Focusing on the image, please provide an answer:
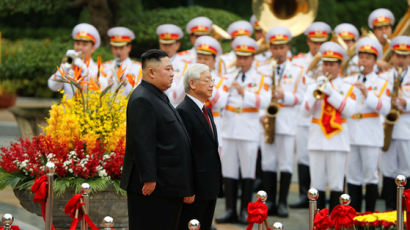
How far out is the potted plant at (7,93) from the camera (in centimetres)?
1672

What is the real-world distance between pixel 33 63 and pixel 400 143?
28.3 ft

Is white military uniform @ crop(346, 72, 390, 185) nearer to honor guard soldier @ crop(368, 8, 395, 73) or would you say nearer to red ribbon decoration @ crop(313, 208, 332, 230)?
honor guard soldier @ crop(368, 8, 395, 73)

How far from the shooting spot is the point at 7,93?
16.8 metres

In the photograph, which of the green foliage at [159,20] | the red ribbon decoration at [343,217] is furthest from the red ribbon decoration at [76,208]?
the green foliage at [159,20]

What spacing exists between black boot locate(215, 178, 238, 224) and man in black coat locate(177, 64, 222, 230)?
294cm

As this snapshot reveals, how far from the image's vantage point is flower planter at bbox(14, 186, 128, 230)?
6211 mm

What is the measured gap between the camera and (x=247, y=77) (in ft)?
30.2

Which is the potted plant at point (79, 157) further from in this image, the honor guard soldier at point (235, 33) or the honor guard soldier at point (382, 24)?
the honor guard soldier at point (382, 24)

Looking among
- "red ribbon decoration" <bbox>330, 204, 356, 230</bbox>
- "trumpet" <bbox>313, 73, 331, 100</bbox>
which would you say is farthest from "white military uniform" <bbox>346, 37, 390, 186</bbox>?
"red ribbon decoration" <bbox>330, 204, 356, 230</bbox>

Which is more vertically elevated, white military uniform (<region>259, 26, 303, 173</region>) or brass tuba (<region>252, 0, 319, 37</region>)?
brass tuba (<region>252, 0, 319, 37</region>)

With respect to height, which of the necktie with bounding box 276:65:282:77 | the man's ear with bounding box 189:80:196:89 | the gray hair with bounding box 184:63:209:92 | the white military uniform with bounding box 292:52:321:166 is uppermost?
the gray hair with bounding box 184:63:209:92

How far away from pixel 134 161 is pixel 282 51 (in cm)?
472

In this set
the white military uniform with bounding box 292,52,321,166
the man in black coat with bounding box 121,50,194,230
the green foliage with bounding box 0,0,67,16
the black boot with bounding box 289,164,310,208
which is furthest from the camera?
the green foliage with bounding box 0,0,67,16

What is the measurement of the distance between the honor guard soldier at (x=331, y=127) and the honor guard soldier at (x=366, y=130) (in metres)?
0.39
